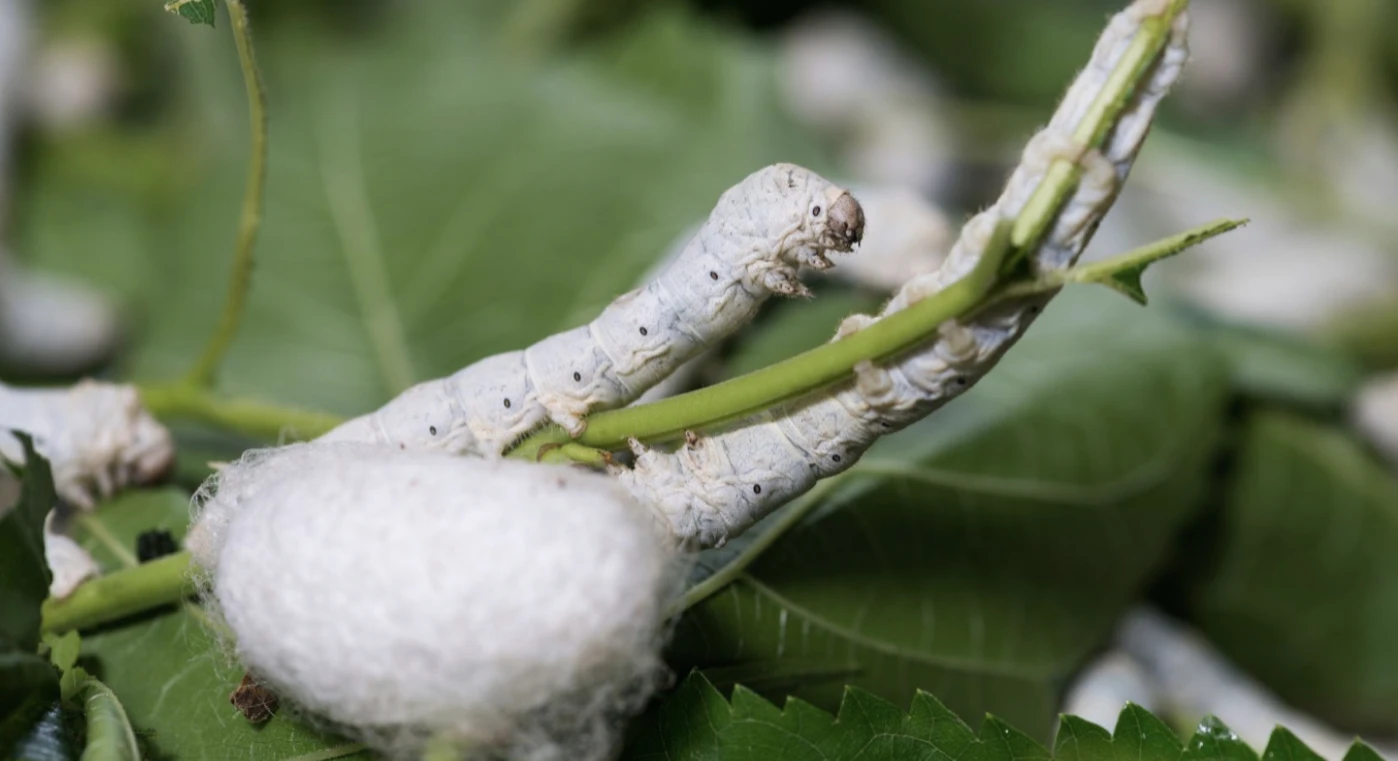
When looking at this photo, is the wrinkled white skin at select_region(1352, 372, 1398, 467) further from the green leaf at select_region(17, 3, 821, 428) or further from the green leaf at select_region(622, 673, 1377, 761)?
the green leaf at select_region(622, 673, 1377, 761)

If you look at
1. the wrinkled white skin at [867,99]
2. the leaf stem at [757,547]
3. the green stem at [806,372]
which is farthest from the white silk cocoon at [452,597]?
the wrinkled white skin at [867,99]

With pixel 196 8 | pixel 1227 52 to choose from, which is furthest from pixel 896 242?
pixel 1227 52

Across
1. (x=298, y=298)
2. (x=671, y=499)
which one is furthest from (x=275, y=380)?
(x=671, y=499)

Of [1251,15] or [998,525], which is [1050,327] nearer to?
[998,525]

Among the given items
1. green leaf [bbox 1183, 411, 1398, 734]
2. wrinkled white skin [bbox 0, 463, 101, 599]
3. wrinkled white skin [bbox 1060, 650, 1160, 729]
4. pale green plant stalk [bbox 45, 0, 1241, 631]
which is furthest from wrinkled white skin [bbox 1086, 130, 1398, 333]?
wrinkled white skin [bbox 0, 463, 101, 599]

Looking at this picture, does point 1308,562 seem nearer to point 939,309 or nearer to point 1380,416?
point 1380,416
